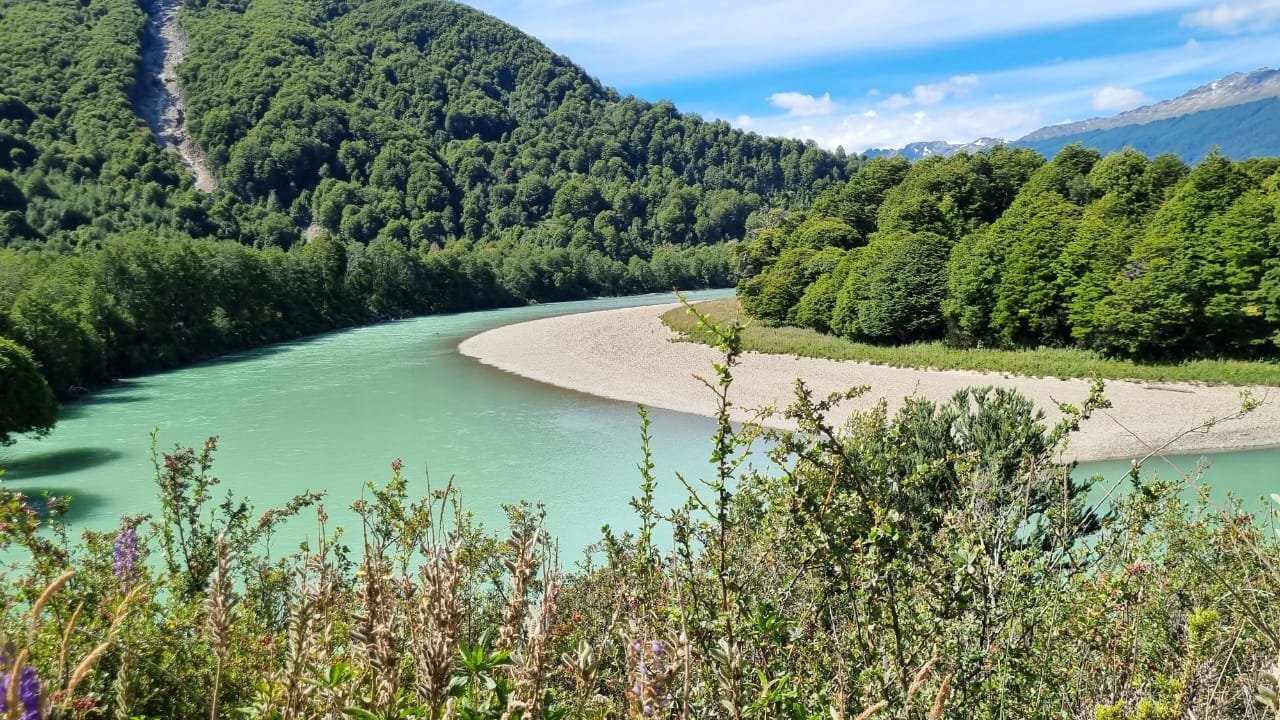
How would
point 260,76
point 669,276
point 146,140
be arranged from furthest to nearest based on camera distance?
point 260,76
point 669,276
point 146,140

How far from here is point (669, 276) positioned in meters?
112

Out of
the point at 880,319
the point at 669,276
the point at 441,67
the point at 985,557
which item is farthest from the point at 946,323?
the point at 441,67

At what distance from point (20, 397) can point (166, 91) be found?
14197 cm

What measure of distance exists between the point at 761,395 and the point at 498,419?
29.1 feet

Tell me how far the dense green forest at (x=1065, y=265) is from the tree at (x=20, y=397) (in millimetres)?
31210

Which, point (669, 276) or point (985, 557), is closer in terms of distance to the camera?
point (985, 557)

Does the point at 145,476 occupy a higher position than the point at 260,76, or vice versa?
the point at 260,76

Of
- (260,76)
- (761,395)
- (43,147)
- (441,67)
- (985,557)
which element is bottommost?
(761,395)

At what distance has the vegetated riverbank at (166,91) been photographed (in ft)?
397

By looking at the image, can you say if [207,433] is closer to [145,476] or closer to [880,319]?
[145,476]

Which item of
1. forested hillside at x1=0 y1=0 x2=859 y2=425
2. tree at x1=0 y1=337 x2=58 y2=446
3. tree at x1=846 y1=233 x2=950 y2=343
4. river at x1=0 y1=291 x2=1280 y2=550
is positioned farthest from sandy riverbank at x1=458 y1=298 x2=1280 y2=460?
forested hillside at x1=0 y1=0 x2=859 y2=425

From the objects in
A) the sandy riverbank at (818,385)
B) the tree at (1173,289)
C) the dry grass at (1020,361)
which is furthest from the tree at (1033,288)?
the sandy riverbank at (818,385)

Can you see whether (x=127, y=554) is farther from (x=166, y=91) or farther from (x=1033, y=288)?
(x=166, y=91)

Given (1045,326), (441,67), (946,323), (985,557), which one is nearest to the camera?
(985,557)
